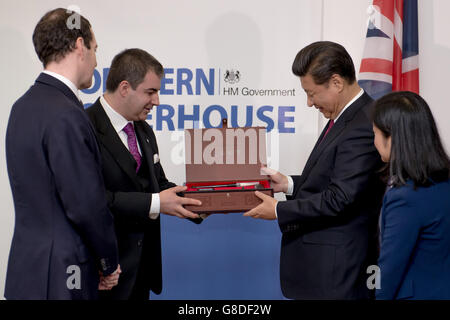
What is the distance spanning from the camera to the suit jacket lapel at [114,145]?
244cm

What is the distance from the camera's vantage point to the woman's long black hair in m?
1.82

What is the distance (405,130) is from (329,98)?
671mm

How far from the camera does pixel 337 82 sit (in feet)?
8.02

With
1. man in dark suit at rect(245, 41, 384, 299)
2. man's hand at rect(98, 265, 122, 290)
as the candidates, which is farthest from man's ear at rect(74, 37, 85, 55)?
man in dark suit at rect(245, 41, 384, 299)

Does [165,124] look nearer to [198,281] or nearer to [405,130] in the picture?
[198,281]

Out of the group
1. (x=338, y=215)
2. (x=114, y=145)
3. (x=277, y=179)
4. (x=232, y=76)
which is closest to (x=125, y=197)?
(x=114, y=145)

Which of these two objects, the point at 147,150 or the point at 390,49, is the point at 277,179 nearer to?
the point at 147,150

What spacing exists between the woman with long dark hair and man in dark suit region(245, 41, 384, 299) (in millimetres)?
414

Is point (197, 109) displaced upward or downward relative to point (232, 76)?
downward

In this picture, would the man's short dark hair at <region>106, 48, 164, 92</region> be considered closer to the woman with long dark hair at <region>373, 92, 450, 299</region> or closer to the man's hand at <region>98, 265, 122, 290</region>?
the man's hand at <region>98, 265, 122, 290</region>

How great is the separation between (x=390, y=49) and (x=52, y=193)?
8.73ft

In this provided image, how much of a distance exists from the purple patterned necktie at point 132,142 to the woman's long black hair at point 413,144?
132 centimetres
